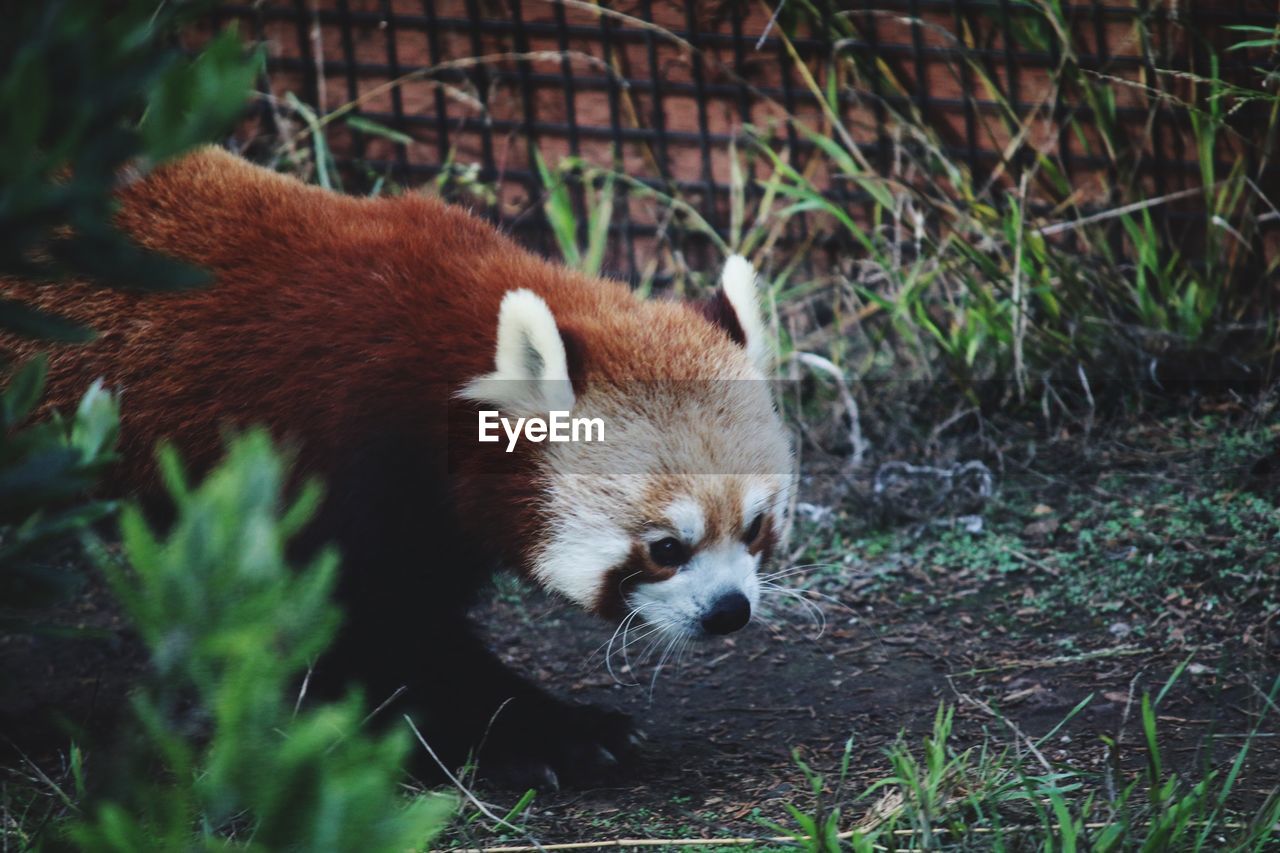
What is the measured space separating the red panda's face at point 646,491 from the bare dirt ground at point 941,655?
0.34 metres

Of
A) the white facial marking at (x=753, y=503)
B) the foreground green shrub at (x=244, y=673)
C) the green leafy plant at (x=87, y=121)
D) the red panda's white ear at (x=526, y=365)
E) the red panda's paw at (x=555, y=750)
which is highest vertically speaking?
the green leafy plant at (x=87, y=121)

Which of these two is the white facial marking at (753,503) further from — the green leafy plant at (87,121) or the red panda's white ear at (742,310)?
the green leafy plant at (87,121)

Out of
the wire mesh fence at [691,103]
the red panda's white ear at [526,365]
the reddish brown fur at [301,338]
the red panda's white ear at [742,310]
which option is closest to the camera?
the red panda's white ear at [526,365]

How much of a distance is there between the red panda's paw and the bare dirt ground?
0.04 m

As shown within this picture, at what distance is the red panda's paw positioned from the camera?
92.8 inches

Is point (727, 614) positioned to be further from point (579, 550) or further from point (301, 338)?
point (301, 338)

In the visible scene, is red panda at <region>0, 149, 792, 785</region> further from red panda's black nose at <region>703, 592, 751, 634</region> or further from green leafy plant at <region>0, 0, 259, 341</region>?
green leafy plant at <region>0, 0, 259, 341</region>

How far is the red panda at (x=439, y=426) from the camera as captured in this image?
7.47ft

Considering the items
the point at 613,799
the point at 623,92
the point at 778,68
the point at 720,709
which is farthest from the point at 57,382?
the point at 778,68

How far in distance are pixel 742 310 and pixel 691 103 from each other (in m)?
1.97

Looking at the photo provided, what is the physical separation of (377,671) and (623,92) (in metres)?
2.57

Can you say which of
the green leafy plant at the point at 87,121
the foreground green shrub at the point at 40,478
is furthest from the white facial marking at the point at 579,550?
the green leafy plant at the point at 87,121

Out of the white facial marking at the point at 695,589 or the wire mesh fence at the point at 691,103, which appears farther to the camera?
the wire mesh fence at the point at 691,103

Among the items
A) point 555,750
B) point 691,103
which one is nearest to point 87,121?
point 555,750
